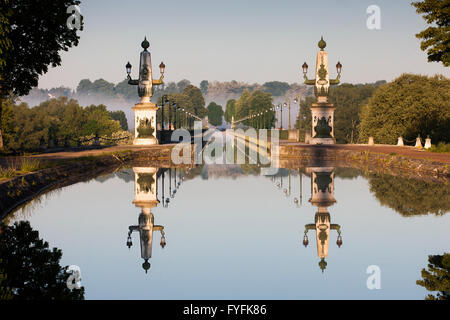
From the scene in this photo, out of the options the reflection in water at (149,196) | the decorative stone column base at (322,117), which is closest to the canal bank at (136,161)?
the reflection in water at (149,196)

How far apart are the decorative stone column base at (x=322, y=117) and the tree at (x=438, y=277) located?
38.0 metres

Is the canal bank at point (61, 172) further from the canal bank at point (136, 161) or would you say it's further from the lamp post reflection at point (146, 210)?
the lamp post reflection at point (146, 210)

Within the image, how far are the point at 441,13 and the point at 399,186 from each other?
517 inches

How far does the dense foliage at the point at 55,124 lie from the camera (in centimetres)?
9212

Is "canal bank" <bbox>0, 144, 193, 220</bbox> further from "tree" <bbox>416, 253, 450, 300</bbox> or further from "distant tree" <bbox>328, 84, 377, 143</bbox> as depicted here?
"distant tree" <bbox>328, 84, 377, 143</bbox>

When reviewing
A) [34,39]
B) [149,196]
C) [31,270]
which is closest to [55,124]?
[34,39]

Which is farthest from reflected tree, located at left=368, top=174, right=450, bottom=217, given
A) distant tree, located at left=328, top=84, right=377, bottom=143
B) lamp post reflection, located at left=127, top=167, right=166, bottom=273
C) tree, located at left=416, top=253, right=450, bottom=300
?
distant tree, located at left=328, top=84, right=377, bottom=143

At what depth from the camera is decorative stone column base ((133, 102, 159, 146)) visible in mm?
46062

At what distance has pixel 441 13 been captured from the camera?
98.0 ft

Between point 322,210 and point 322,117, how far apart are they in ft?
107

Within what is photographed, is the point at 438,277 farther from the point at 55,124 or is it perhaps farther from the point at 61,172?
the point at 55,124

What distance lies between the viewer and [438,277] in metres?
8.48

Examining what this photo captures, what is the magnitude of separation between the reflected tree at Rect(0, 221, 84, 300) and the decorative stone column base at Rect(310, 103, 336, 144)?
37.7 m
